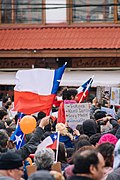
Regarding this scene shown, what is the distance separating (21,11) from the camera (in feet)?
85.1

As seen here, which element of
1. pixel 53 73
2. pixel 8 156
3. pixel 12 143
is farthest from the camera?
pixel 53 73

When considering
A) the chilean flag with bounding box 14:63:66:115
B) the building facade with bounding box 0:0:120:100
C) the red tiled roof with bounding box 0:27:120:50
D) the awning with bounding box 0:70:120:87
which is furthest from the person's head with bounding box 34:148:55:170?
Result: the red tiled roof with bounding box 0:27:120:50

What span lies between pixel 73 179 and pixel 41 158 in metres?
1.54

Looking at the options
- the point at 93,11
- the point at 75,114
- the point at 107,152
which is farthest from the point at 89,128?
the point at 93,11

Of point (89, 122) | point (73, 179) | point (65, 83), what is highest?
point (73, 179)

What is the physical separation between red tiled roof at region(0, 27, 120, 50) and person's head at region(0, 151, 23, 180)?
54.3ft

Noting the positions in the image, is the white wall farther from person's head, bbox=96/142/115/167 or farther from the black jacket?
person's head, bbox=96/142/115/167

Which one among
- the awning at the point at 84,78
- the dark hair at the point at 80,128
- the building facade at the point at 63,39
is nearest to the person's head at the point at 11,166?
the dark hair at the point at 80,128

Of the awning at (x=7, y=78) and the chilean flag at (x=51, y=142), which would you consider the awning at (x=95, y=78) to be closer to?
the awning at (x=7, y=78)

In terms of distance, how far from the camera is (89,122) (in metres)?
10.4

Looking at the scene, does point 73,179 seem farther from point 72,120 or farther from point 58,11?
point 58,11

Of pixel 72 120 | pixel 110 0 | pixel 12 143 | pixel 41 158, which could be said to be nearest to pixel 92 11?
pixel 110 0

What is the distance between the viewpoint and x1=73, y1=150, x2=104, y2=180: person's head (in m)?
5.55

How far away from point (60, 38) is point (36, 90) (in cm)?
1262
